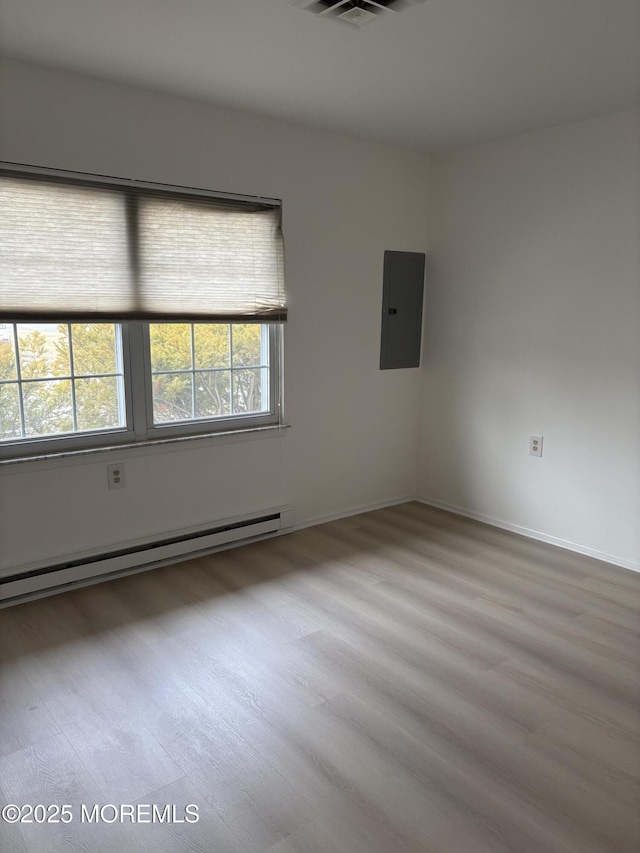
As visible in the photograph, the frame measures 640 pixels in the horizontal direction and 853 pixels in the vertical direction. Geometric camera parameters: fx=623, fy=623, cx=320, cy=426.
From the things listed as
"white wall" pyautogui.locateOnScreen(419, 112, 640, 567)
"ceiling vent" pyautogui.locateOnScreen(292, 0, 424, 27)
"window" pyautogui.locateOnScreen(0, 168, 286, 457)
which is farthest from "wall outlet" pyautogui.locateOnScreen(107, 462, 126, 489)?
"white wall" pyautogui.locateOnScreen(419, 112, 640, 567)

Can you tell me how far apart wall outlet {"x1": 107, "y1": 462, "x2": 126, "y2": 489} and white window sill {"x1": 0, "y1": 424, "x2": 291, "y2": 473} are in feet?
0.18

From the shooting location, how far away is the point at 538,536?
3.88 metres

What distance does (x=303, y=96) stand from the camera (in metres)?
3.03

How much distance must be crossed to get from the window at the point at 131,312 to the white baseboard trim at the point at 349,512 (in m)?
0.75

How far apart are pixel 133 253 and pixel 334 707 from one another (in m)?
2.22

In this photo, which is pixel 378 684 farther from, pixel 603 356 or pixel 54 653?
pixel 603 356

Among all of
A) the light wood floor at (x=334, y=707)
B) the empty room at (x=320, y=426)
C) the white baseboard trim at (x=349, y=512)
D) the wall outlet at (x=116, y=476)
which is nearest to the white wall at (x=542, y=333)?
the empty room at (x=320, y=426)

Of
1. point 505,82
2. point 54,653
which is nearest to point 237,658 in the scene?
point 54,653

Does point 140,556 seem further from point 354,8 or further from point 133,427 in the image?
point 354,8

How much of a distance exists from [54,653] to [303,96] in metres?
2.77

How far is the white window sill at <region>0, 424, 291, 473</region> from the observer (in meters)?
2.89

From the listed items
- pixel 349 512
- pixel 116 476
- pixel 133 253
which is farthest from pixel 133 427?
pixel 349 512

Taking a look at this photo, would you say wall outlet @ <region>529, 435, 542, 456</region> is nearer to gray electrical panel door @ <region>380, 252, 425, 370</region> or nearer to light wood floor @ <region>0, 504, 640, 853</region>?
light wood floor @ <region>0, 504, 640, 853</region>

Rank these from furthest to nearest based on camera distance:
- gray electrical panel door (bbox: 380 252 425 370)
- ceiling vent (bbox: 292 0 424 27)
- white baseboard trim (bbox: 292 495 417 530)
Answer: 1. gray electrical panel door (bbox: 380 252 425 370)
2. white baseboard trim (bbox: 292 495 417 530)
3. ceiling vent (bbox: 292 0 424 27)
